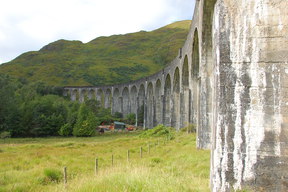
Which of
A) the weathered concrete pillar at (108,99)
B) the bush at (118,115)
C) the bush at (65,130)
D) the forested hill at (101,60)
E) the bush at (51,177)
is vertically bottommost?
the bush at (65,130)

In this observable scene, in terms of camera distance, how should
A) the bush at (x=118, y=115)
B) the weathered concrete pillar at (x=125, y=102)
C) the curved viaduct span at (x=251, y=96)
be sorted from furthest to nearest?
the bush at (x=118, y=115), the weathered concrete pillar at (x=125, y=102), the curved viaduct span at (x=251, y=96)

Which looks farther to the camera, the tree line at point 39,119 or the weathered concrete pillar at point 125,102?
the weathered concrete pillar at point 125,102

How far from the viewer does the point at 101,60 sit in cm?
10594

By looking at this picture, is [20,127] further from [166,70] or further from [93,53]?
[93,53]

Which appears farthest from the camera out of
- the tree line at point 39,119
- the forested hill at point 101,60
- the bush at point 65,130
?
the forested hill at point 101,60

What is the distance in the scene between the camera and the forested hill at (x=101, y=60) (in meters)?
86.6

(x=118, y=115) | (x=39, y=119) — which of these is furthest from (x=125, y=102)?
(x=39, y=119)

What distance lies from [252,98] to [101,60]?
105 metres

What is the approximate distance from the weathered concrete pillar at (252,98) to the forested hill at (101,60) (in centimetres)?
7495

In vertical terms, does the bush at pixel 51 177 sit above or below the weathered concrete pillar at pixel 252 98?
below

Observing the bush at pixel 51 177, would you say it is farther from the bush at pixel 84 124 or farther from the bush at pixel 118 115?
the bush at pixel 118 115

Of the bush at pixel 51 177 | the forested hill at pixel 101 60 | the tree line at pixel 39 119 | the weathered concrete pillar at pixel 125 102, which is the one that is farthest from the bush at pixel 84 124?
the forested hill at pixel 101 60

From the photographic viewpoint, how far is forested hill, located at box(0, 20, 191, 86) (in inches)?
3408

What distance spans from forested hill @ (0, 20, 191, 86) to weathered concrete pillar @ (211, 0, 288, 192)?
246 feet
